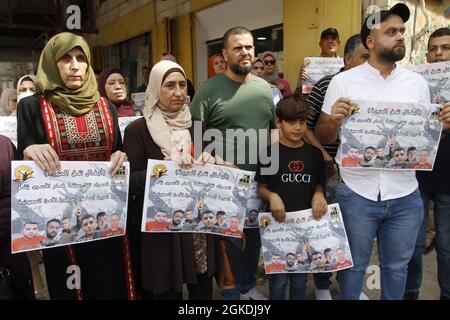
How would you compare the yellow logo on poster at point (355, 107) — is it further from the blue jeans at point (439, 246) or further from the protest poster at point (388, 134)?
the blue jeans at point (439, 246)

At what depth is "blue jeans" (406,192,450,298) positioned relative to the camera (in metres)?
2.74

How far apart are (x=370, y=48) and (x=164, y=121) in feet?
4.26

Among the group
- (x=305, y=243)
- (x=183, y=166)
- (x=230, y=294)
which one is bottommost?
(x=230, y=294)

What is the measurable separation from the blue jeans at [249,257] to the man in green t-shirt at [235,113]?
16 cm

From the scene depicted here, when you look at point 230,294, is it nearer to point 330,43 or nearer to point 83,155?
point 83,155

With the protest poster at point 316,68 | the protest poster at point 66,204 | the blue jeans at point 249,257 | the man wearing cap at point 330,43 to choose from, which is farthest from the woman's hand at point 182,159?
the man wearing cap at point 330,43

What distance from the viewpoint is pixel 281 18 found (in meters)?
6.14

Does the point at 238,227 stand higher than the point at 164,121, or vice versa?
the point at 164,121

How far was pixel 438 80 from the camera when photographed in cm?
247

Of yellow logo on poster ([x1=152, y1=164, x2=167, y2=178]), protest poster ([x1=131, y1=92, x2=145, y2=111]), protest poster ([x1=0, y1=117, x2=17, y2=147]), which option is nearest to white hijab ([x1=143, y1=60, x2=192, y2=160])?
yellow logo on poster ([x1=152, y1=164, x2=167, y2=178])

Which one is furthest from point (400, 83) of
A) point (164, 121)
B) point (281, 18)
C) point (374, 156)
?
point (281, 18)

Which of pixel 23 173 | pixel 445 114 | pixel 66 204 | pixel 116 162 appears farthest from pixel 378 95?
pixel 23 173

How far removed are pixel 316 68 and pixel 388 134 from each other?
2063mm
